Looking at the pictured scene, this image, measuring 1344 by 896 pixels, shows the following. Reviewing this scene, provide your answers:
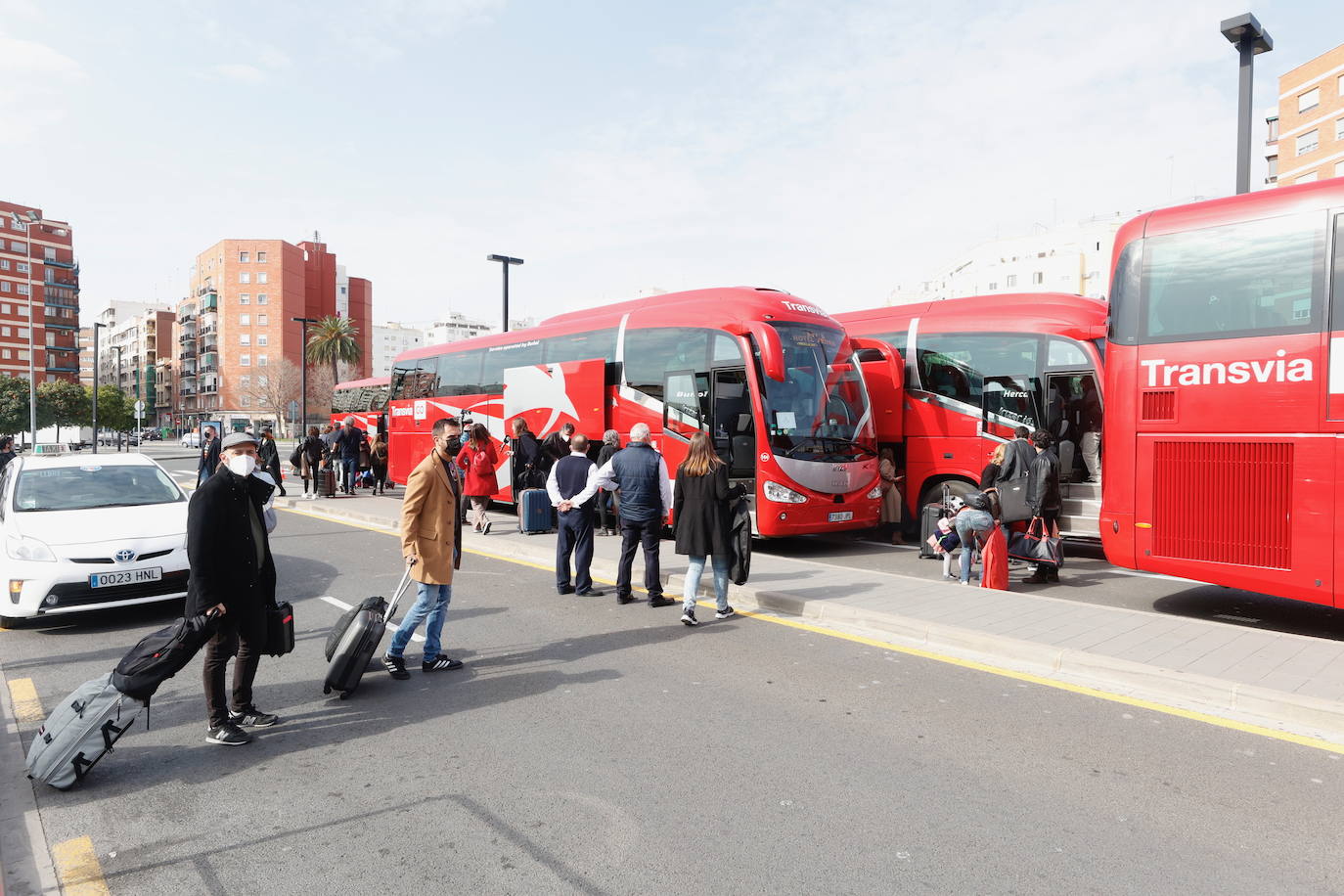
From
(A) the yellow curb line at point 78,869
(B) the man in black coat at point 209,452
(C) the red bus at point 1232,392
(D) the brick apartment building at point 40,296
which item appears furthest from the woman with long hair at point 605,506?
(D) the brick apartment building at point 40,296

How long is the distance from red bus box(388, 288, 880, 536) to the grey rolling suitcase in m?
7.94

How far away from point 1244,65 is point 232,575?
1258 centimetres

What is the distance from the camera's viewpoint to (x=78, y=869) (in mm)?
3209

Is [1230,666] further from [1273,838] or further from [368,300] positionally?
[368,300]

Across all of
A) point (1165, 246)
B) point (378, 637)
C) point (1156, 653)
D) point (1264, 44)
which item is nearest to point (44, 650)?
point (378, 637)

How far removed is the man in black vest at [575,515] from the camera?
8398 millimetres

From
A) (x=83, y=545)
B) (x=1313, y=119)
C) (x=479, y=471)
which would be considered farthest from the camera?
(x=1313, y=119)

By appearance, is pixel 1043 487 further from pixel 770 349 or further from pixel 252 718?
pixel 252 718

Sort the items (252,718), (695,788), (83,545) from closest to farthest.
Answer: (695,788) < (252,718) < (83,545)

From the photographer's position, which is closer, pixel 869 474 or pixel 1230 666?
pixel 1230 666

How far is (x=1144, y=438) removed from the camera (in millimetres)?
7105

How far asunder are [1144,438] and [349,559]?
932cm

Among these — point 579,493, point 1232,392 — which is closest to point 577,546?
point 579,493

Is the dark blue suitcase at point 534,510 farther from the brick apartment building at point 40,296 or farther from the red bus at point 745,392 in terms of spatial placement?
the brick apartment building at point 40,296
